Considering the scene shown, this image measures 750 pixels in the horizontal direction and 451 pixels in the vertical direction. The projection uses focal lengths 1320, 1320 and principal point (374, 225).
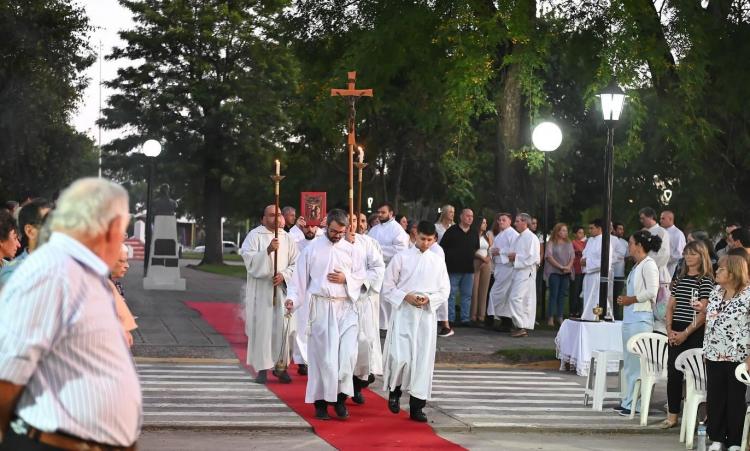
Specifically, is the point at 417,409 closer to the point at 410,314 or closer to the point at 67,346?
the point at 410,314

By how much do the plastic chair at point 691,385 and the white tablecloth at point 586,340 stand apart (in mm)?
3999

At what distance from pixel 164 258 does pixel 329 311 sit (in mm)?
19700

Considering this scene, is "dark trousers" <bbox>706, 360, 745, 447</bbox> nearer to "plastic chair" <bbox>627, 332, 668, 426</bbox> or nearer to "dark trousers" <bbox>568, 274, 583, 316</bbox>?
"plastic chair" <bbox>627, 332, 668, 426</bbox>

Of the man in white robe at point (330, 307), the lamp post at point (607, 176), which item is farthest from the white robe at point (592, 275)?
the man in white robe at point (330, 307)

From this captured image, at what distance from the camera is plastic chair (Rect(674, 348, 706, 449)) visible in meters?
11.4

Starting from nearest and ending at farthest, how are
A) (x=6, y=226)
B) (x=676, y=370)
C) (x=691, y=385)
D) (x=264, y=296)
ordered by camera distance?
(x=6, y=226) < (x=691, y=385) < (x=676, y=370) < (x=264, y=296)

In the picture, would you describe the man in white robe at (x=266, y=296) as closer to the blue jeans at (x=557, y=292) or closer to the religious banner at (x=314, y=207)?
the religious banner at (x=314, y=207)

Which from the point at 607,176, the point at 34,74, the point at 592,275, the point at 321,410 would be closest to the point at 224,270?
the point at 34,74

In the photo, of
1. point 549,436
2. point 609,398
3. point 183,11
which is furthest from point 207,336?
point 183,11

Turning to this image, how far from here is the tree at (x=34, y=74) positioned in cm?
3541

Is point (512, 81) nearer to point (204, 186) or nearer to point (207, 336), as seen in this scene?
point (207, 336)

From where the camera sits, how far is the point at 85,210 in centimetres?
464

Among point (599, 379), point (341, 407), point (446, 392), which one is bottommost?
point (446, 392)

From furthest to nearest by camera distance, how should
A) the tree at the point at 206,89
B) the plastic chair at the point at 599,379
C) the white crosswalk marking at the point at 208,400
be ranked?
1. the tree at the point at 206,89
2. the plastic chair at the point at 599,379
3. the white crosswalk marking at the point at 208,400
